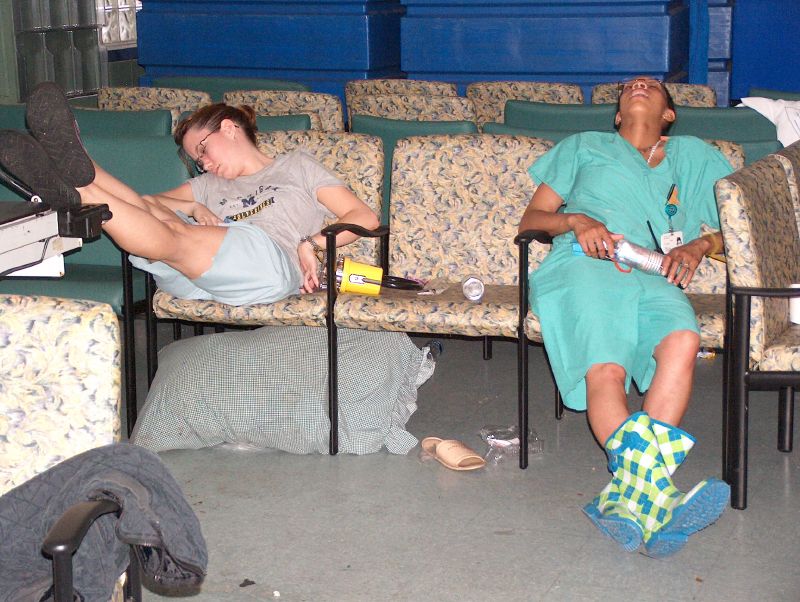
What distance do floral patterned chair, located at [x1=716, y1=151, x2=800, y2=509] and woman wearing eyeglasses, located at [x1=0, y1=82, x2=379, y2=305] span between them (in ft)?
3.73

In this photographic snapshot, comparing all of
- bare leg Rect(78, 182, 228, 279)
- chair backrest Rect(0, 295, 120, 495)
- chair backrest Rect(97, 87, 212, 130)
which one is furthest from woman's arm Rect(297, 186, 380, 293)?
chair backrest Rect(97, 87, 212, 130)

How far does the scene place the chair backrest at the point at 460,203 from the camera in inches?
150

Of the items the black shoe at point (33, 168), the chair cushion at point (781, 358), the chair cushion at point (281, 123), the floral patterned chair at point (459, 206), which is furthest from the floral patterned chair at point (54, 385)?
the chair cushion at point (281, 123)

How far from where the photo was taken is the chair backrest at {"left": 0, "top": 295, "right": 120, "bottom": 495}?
1906 mm

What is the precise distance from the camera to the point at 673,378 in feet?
9.94

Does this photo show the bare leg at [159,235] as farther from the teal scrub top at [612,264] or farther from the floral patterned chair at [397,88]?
the floral patterned chair at [397,88]

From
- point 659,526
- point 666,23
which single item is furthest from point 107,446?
point 666,23

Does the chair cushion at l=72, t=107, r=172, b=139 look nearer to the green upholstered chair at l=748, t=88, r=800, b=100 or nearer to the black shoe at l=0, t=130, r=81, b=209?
the black shoe at l=0, t=130, r=81, b=209

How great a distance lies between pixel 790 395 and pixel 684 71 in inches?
195

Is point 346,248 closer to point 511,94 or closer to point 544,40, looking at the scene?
point 511,94

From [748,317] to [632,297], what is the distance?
35 centimetres

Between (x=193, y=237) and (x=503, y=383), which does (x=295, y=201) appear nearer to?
(x=193, y=237)

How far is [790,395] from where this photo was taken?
335 cm

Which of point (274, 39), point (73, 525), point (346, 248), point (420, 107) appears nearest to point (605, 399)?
point (346, 248)
